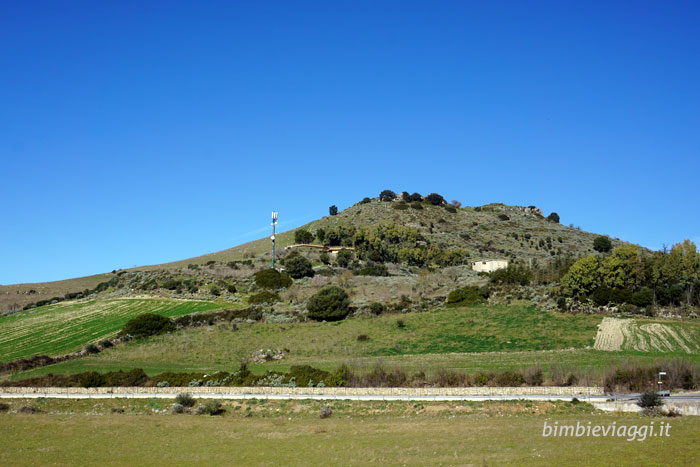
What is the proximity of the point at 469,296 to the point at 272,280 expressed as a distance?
95.9ft

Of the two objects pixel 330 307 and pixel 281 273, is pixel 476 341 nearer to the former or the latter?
pixel 330 307

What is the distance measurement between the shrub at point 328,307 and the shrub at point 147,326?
15403 mm

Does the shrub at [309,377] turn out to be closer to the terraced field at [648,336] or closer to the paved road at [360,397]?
the paved road at [360,397]

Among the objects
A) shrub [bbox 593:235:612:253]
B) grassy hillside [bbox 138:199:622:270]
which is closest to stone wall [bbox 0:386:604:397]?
grassy hillside [bbox 138:199:622:270]

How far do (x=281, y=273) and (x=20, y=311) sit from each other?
3563 cm

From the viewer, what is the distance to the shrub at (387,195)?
167 metres

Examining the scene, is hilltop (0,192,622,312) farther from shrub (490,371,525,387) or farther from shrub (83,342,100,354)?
shrub (490,371,525,387)

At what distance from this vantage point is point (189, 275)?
98.0 metres

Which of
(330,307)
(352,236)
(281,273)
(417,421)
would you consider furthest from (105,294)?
(417,421)

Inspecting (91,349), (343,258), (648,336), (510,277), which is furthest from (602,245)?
(91,349)

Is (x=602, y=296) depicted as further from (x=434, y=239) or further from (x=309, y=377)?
(x=434, y=239)

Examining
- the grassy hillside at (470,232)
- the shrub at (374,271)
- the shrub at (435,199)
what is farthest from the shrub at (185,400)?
the shrub at (435,199)

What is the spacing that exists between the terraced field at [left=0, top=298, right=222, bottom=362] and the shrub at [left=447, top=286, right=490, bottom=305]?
28845 millimetres

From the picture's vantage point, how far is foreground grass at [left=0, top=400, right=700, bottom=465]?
2112cm
